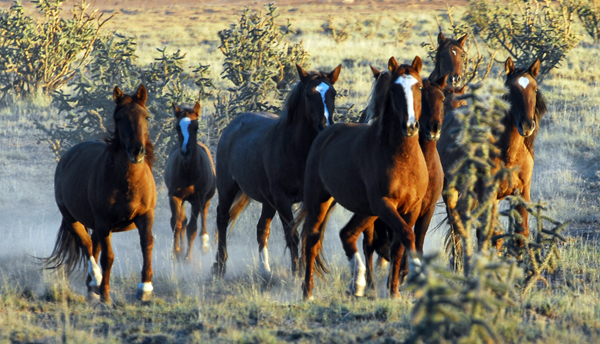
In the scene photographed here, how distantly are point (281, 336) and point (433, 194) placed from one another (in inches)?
84.0

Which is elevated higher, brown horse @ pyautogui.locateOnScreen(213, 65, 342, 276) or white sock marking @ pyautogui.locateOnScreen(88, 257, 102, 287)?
brown horse @ pyautogui.locateOnScreen(213, 65, 342, 276)

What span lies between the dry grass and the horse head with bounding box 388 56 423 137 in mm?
1578

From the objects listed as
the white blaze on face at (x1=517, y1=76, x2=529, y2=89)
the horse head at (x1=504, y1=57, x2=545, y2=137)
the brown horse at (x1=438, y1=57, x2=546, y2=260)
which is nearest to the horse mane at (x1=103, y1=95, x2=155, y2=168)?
the brown horse at (x1=438, y1=57, x2=546, y2=260)

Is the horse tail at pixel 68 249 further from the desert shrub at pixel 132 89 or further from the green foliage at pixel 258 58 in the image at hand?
the green foliage at pixel 258 58

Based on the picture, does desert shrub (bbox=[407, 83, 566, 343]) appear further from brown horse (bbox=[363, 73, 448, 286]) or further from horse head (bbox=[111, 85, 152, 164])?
horse head (bbox=[111, 85, 152, 164])

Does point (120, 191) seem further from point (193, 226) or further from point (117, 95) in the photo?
point (193, 226)

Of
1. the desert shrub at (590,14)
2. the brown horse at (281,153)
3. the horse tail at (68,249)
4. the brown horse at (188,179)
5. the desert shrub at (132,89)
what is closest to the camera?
the brown horse at (281,153)

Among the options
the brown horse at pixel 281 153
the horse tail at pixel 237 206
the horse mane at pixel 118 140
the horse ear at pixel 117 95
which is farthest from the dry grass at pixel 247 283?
the horse ear at pixel 117 95

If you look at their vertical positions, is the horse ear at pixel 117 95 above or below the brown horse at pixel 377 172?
above

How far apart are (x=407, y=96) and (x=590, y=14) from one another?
79.8ft

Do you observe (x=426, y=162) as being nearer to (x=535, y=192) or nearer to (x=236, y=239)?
(x=236, y=239)

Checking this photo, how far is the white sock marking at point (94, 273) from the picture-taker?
6815 millimetres

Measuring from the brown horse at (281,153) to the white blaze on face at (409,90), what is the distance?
148 centimetres

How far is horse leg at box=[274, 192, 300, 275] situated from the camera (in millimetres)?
7297
